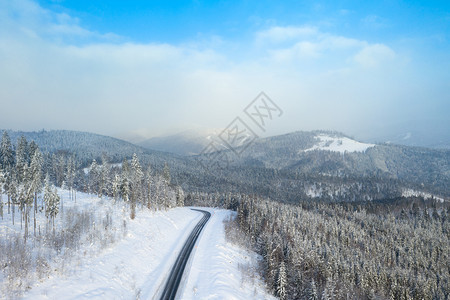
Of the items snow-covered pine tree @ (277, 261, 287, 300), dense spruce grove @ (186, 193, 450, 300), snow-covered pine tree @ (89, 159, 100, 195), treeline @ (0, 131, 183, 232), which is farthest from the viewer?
snow-covered pine tree @ (89, 159, 100, 195)

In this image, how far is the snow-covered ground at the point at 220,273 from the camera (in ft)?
103

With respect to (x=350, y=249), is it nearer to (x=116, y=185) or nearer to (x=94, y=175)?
(x=116, y=185)

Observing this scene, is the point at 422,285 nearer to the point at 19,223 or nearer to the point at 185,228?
the point at 185,228

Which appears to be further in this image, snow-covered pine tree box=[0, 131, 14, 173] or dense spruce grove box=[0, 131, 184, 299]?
snow-covered pine tree box=[0, 131, 14, 173]

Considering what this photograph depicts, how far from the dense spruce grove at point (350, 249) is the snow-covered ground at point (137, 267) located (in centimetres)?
877

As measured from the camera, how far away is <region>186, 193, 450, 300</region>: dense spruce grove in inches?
1987

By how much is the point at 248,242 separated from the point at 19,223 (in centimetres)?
5128

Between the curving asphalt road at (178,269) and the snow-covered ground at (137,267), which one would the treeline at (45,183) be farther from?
the curving asphalt road at (178,269)

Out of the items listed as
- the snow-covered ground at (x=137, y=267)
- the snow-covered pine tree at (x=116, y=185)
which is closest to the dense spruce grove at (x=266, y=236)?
the snow-covered pine tree at (x=116, y=185)

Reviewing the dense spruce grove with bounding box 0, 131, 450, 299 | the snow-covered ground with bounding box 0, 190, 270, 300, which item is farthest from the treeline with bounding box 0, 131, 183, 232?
the snow-covered ground with bounding box 0, 190, 270, 300

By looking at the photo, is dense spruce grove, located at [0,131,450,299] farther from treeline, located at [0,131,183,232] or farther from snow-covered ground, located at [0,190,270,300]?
snow-covered ground, located at [0,190,270,300]

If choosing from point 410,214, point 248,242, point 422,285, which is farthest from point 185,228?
point 410,214

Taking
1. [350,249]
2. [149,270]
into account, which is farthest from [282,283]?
[350,249]

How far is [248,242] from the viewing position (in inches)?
2478
